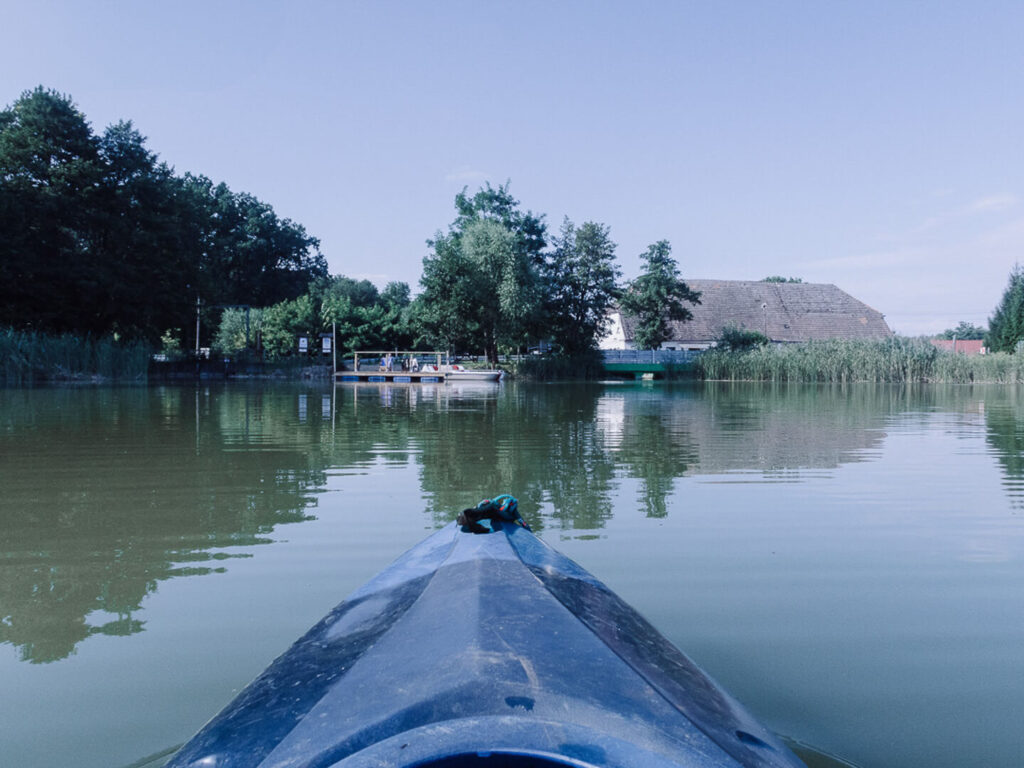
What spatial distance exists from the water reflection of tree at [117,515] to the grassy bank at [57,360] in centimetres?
1337

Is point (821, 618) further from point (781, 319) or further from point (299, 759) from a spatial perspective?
point (781, 319)

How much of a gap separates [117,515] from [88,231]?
94.1 ft

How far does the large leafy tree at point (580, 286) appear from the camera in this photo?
35.3 meters

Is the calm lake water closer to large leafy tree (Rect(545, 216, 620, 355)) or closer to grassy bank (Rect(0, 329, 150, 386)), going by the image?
grassy bank (Rect(0, 329, 150, 386))

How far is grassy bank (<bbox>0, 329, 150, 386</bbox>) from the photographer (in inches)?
785

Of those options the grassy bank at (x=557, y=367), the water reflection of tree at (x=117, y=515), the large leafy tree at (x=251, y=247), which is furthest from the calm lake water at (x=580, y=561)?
the large leafy tree at (x=251, y=247)

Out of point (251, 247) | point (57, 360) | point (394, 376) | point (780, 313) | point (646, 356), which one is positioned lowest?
point (394, 376)

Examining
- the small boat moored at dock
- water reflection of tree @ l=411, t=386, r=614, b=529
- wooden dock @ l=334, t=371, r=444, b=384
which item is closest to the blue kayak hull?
water reflection of tree @ l=411, t=386, r=614, b=529

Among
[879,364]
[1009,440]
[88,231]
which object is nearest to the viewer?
[1009,440]

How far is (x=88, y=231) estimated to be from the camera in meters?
28.8

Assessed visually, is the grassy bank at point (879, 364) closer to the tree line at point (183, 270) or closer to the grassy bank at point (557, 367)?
the grassy bank at point (557, 367)

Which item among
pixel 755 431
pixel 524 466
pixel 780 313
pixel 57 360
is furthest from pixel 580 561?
pixel 780 313

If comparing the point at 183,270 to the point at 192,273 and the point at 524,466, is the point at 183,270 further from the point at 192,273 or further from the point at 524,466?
the point at 524,466

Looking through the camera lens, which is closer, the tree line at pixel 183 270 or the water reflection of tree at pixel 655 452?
the water reflection of tree at pixel 655 452
